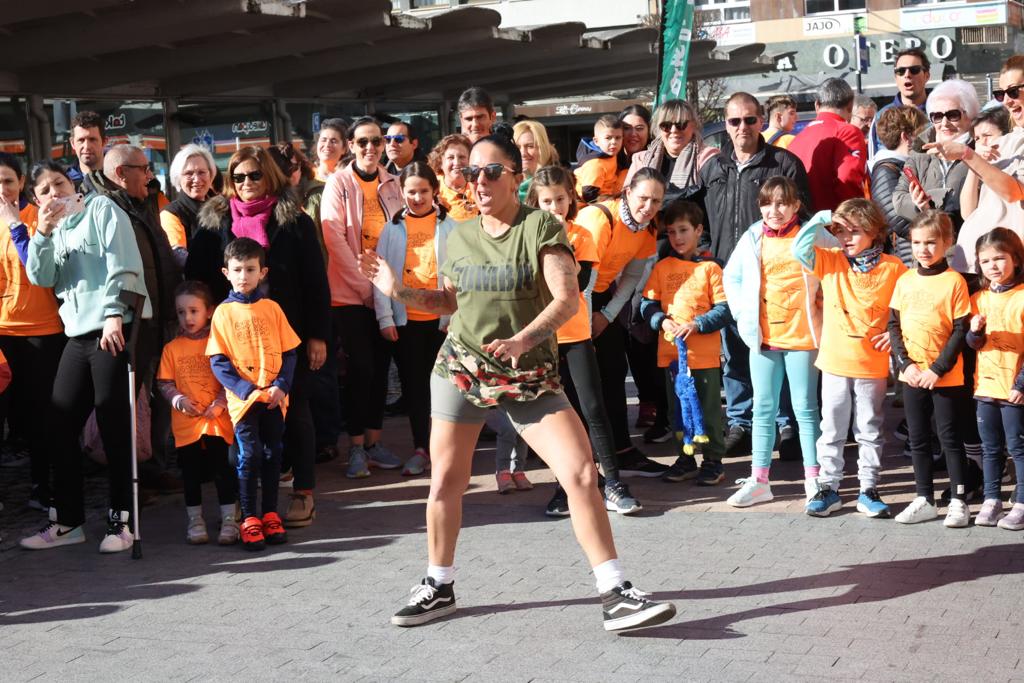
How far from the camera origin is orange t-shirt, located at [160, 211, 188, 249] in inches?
308

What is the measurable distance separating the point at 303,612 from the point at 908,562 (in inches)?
102

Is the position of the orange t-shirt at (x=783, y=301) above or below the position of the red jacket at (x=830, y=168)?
below

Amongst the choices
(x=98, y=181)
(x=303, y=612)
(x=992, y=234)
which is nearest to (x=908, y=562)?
(x=992, y=234)

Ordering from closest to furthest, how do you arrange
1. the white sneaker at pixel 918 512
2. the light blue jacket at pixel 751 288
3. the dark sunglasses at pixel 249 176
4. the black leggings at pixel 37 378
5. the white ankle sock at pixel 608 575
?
the white ankle sock at pixel 608 575, the white sneaker at pixel 918 512, the light blue jacket at pixel 751 288, the dark sunglasses at pixel 249 176, the black leggings at pixel 37 378

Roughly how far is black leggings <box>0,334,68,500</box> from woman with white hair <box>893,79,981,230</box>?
15.2ft

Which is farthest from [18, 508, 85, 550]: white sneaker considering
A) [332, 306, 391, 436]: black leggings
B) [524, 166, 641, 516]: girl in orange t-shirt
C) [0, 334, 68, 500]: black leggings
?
[524, 166, 641, 516]: girl in orange t-shirt

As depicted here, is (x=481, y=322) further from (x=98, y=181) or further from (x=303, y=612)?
(x=98, y=181)

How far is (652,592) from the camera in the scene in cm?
559

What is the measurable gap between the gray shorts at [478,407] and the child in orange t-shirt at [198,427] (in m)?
1.81

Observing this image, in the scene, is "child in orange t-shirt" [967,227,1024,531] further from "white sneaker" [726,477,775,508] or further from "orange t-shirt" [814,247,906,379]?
"white sneaker" [726,477,775,508]

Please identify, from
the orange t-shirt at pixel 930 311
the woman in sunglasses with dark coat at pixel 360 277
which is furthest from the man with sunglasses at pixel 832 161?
the woman in sunglasses with dark coat at pixel 360 277

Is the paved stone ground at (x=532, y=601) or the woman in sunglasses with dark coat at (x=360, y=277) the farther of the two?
the woman in sunglasses with dark coat at (x=360, y=277)

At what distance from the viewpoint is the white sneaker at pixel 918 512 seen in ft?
21.5

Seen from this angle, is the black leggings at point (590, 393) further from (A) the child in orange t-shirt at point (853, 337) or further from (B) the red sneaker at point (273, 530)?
(B) the red sneaker at point (273, 530)
